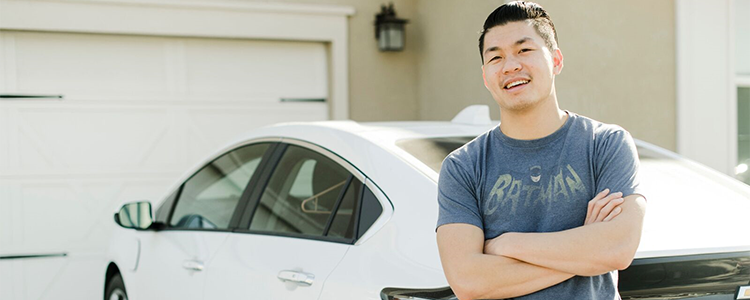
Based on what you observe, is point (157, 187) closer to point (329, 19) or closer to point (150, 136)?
point (150, 136)

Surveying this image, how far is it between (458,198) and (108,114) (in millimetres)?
5345

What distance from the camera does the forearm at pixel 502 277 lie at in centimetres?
185

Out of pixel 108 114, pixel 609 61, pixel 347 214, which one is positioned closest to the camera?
pixel 347 214

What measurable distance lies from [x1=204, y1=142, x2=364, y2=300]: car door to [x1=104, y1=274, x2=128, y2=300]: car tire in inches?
53.6

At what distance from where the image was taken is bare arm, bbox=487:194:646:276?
1809 mm

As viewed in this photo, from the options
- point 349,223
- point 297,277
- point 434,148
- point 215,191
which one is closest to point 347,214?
point 349,223

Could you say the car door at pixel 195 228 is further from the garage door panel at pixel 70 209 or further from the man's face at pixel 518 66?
the garage door panel at pixel 70 209

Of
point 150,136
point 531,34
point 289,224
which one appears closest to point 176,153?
point 150,136

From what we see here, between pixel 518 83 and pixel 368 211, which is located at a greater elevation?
pixel 518 83

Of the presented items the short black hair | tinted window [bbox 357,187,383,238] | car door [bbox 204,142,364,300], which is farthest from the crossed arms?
car door [bbox 204,142,364,300]

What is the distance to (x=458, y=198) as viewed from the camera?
1.98 metres

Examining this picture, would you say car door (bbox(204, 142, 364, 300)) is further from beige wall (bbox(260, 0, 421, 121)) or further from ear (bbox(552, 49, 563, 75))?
beige wall (bbox(260, 0, 421, 121))

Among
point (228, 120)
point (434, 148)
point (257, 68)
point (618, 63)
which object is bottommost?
point (434, 148)

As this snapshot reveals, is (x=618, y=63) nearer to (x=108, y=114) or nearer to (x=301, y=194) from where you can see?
(x=301, y=194)
